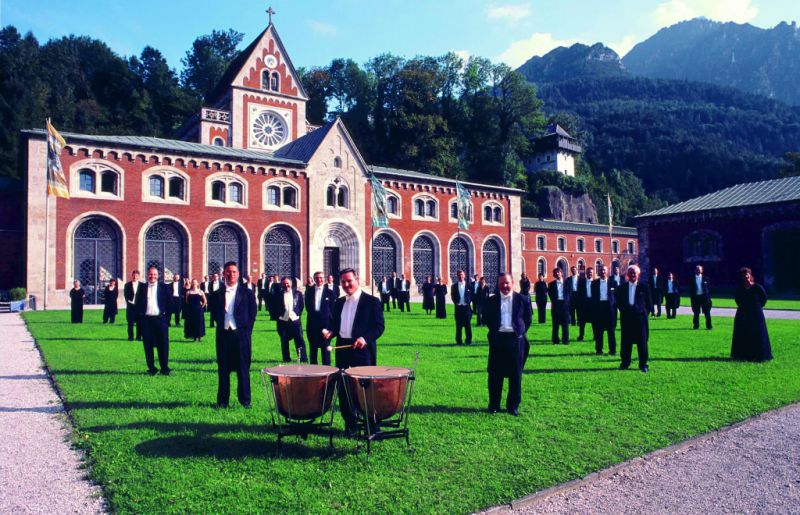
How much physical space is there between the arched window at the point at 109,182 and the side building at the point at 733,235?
112 feet

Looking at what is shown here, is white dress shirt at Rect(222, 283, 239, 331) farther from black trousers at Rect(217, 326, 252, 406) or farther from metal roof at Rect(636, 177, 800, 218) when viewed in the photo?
metal roof at Rect(636, 177, 800, 218)

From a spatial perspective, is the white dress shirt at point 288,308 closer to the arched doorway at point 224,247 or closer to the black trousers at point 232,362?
the black trousers at point 232,362

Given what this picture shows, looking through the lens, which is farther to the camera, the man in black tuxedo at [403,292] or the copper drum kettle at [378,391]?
the man in black tuxedo at [403,292]

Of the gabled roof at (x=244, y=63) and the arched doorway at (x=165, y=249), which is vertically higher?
the gabled roof at (x=244, y=63)

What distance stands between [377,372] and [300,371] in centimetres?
78

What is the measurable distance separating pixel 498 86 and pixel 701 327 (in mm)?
59391

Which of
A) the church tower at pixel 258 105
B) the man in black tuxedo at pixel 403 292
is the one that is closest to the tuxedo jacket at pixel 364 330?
the man in black tuxedo at pixel 403 292

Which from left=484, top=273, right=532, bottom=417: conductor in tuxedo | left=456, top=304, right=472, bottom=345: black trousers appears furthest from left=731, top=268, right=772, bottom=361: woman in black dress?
left=484, top=273, right=532, bottom=417: conductor in tuxedo

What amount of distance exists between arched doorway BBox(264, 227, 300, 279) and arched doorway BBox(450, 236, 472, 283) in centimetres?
1233

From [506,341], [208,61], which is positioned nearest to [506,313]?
[506,341]

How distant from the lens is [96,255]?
28.0 meters

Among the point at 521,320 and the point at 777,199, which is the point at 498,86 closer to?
the point at 777,199

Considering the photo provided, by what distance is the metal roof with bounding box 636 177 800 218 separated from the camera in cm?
3688

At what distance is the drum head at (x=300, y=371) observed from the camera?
5.32 meters
